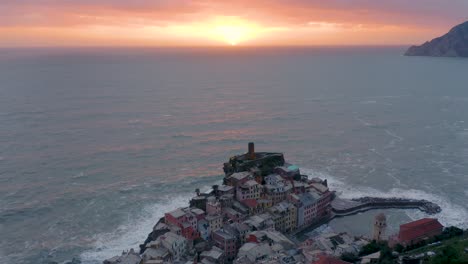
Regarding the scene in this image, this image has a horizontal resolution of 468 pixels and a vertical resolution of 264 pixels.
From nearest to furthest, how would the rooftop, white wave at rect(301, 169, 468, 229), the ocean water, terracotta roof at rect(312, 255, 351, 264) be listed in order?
terracotta roof at rect(312, 255, 351, 264), the rooftop, the ocean water, white wave at rect(301, 169, 468, 229)

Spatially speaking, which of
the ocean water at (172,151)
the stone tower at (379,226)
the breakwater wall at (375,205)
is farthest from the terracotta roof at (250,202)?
the stone tower at (379,226)

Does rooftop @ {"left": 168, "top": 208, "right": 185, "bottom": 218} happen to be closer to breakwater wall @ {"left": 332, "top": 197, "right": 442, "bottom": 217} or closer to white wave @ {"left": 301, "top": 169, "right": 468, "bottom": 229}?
breakwater wall @ {"left": 332, "top": 197, "right": 442, "bottom": 217}

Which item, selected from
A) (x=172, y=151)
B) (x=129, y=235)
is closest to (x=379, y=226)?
(x=129, y=235)

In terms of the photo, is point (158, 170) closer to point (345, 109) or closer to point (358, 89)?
point (345, 109)

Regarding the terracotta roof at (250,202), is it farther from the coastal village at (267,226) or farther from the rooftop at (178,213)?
the rooftop at (178,213)

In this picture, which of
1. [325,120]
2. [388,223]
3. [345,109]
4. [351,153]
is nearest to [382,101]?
[345,109]

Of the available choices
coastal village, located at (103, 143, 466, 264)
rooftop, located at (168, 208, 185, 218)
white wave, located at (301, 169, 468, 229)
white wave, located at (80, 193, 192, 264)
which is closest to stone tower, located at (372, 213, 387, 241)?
coastal village, located at (103, 143, 466, 264)
